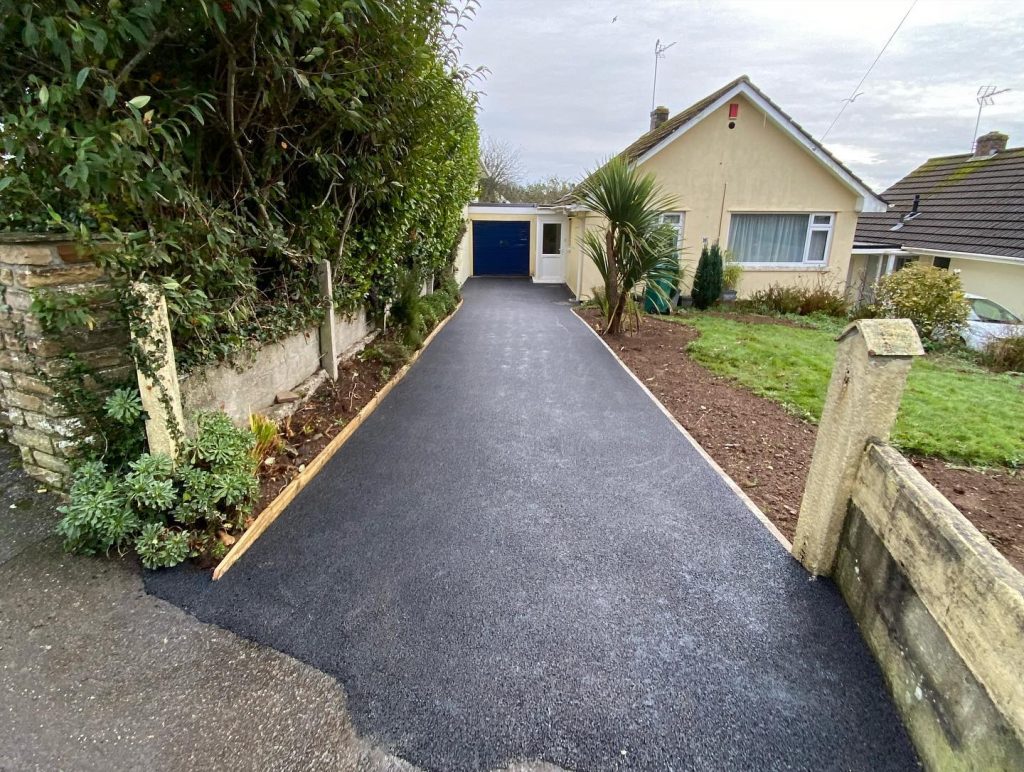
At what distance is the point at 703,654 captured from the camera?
2295 millimetres

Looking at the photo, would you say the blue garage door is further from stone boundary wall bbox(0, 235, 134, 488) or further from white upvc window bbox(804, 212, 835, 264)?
stone boundary wall bbox(0, 235, 134, 488)

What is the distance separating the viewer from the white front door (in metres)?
17.6

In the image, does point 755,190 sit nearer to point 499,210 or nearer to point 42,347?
point 499,210

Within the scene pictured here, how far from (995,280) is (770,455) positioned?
13090 mm

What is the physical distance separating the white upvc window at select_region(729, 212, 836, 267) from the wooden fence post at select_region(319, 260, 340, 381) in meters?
10.8

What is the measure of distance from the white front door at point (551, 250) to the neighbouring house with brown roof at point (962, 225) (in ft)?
29.0

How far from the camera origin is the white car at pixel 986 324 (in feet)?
28.8

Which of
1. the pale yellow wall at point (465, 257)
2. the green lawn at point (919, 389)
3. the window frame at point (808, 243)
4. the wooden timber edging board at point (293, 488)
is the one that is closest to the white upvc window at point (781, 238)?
the window frame at point (808, 243)

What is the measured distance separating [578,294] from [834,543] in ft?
38.1

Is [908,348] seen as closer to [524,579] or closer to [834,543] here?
[834,543]

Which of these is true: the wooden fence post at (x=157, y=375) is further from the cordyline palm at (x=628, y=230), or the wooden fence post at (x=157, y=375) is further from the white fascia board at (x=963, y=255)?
the white fascia board at (x=963, y=255)

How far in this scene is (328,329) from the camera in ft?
17.6

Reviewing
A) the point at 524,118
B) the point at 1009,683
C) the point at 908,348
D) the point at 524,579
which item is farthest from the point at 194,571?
the point at 524,118

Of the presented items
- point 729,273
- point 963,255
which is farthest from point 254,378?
point 963,255
